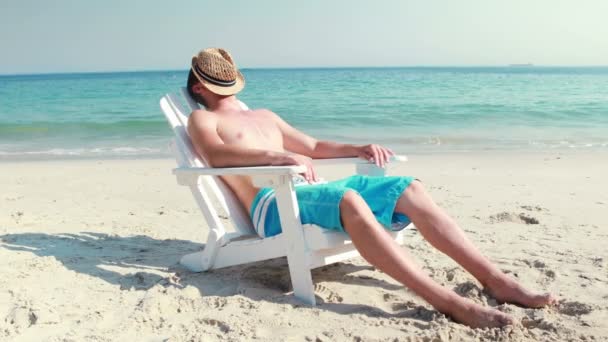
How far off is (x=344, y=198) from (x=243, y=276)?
89 cm

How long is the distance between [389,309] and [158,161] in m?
5.92

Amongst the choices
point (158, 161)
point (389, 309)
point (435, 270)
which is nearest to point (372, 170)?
point (435, 270)

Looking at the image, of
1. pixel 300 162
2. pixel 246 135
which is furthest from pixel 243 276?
pixel 300 162

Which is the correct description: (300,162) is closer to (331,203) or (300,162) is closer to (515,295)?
(331,203)

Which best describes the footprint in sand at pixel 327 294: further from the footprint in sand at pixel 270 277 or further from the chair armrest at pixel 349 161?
the chair armrest at pixel 349 161

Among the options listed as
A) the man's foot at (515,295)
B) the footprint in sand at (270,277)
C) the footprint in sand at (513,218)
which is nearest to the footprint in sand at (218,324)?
the footprint in sand at (270,277)

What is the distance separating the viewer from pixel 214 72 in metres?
3.60

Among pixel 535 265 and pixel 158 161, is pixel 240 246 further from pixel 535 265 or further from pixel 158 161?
pixel 158 161

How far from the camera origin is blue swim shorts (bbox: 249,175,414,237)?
9.43ft

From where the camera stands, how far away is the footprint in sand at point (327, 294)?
10.1 ft

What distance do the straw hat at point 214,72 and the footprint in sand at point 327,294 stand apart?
1.19m

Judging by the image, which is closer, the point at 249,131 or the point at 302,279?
the point at 302,279

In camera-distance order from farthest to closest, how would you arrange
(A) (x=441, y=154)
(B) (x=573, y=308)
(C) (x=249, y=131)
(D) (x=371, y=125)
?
(D) (x=371, y=125) → (A) (x=441, y=154) → (C) (x=249, y=131) → (B) (x=573, y=308)

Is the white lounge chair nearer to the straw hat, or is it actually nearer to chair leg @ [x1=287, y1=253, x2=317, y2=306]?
chair leg @ [x1=287, y1=253, x2=317, y2=306]
